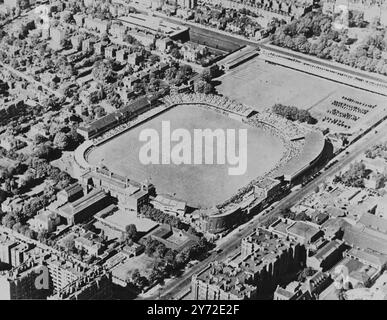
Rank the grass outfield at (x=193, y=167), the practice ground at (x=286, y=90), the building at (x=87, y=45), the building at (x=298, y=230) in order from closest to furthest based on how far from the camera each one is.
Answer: the building at (x=298, y=230) < the grass outfield at (x=193, y=167) < the practice ground at (x=286, y=90) < the building at (x=87, y=45)

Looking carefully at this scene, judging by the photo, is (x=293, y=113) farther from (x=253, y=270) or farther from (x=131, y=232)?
(x=253, y=270)

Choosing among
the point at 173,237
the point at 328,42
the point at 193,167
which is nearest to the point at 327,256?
the point at 173,237

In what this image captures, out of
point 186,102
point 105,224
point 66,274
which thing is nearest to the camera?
point 66,274

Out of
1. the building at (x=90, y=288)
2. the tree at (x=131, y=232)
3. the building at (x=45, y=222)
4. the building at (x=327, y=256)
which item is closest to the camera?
the building at (x=90, y=288)

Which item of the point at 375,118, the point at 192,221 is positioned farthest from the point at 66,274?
the point at 375,118

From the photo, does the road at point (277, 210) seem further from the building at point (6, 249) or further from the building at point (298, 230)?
the building at point (6, 249)

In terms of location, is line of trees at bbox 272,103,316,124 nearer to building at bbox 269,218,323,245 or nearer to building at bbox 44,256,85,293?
building at bbox 269,218,323,245

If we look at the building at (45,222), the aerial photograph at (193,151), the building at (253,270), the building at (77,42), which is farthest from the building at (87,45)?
the building at (253,270)
